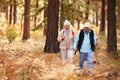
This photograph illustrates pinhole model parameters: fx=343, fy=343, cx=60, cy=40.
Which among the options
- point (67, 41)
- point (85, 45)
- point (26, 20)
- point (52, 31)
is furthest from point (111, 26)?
point (26, 20)

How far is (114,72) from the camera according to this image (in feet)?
40.6

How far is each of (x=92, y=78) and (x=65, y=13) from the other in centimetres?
1122

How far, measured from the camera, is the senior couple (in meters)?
11.6

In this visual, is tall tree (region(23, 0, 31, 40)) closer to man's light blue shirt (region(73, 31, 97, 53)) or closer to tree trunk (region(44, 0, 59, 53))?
tree trunk (region(44, 0, 59, 53))

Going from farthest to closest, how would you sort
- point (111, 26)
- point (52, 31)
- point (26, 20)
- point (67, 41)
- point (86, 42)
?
point (26, 20)
point (111, 26)
point (52, 31)
point (67, 41)
point (86, 42)

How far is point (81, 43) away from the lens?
1173 cm

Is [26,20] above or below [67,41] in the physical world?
above

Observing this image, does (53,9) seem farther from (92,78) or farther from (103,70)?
(92,78)

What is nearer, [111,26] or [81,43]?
[81,43]

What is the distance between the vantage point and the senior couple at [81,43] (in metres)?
11.6

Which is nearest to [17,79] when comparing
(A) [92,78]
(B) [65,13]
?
(A) [92,78]

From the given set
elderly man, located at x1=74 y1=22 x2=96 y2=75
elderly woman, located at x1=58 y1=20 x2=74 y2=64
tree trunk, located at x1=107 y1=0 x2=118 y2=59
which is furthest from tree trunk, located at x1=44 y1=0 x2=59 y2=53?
elderly man, located at x1=74 y1=22 x2=96 y2=75

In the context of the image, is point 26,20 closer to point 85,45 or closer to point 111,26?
point 111,26

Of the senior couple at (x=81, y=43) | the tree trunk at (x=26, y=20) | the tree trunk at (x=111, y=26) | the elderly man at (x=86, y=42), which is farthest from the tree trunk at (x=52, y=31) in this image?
the tree trunk at (x=26, y=20)
